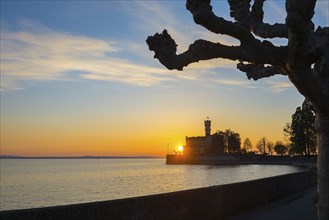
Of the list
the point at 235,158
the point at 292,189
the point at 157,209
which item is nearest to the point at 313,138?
the point at 235,158

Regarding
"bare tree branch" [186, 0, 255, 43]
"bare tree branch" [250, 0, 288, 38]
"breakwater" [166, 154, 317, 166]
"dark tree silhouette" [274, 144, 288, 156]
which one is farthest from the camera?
"dark tree silhouette" [274, 144, 288, 156]

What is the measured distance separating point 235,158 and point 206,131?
2310 centimetres

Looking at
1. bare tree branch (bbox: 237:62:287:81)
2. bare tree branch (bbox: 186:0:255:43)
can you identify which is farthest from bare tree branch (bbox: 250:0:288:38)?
bare tree branch (bbox: 186:0:255:43)

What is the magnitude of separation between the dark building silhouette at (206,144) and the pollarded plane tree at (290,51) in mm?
131996

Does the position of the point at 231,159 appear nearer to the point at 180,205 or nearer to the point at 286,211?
the point at 286,211

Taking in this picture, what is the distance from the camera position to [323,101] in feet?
23.7

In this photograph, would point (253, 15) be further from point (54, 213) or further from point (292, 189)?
point (292, 189)

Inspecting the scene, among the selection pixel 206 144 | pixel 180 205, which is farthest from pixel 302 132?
pixel 180 205

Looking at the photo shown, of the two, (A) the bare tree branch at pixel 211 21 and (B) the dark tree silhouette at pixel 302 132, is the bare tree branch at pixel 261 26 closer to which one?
(A) the bare tree branch at pixel 211 21

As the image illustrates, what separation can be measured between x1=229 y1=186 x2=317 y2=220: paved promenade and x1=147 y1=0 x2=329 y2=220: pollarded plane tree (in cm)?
589

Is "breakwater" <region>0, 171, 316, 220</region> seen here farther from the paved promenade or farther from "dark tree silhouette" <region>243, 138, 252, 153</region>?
"dark tree silhouette" <region>243, 138, 252, 153</region>

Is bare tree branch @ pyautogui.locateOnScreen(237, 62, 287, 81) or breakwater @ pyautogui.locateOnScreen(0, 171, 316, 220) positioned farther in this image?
bare tree branch @ pyautogui.locateOnScreen(237, 62, 287, 81)

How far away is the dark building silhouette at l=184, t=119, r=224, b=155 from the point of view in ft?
458

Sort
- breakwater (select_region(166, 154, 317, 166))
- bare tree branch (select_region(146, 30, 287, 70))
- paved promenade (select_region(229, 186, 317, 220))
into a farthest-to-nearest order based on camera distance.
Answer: breakwater (select_region(166, 154, 317, 166))
paved promenade (select_region(229, 186, 317, 220))
bare tree branch (select_region(146, 30, 287, 70))
